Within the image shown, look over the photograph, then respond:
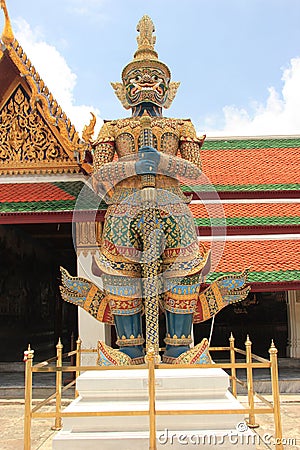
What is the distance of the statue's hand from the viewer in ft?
12.7

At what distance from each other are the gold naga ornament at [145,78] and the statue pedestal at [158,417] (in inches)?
100

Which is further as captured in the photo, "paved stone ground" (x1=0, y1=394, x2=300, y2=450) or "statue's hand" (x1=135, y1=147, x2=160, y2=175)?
"statue's hand" (x1=135, y1=147, x2=160, y2=175)

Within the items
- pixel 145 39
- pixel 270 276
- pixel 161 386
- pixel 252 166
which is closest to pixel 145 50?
pixel 145 39

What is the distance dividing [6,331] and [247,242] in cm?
543

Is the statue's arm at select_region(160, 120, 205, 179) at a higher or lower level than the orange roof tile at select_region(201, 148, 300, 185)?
lower

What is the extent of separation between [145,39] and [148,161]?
4.88ft

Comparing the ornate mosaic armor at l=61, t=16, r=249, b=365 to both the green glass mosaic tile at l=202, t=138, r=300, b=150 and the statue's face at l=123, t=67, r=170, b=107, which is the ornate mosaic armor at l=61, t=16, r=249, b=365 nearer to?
the statue's face at l=123, t=67, r=170, b=107

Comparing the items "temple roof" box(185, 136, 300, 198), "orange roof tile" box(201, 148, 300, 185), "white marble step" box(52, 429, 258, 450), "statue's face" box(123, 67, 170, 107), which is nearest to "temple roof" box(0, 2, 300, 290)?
"temple roof" box(185, 136, 300, 198)

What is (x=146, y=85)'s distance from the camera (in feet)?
14.1

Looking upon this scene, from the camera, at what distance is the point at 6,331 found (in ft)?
31.1

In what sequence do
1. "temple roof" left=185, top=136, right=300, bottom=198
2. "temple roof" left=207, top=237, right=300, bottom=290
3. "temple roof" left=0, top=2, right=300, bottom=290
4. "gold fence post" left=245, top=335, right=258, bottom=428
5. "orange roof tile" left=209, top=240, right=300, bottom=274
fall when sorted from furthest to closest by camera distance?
"temple roof" left=185, top=136, right=300, bottom=198 → "orange roof tile" left=209, top=240, right=300, bottom=274 → "temple roof" left=207, top=237, right=300, bottom=290 → "temple roof" left=0, top=2, right=300, bottom=290 → "gold fence post" left=245, top=335, right=258, bottom=428

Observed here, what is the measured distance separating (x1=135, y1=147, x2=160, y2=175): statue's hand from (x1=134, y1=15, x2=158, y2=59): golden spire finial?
Answer: 116 centimetres

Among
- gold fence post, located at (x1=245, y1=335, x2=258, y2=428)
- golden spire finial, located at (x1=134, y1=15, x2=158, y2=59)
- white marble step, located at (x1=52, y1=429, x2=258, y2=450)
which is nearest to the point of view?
white marble step, located at (x1=52, y1=429, x2=258, y2=450)

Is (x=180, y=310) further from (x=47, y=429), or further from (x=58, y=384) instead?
(x=47, y=429)
